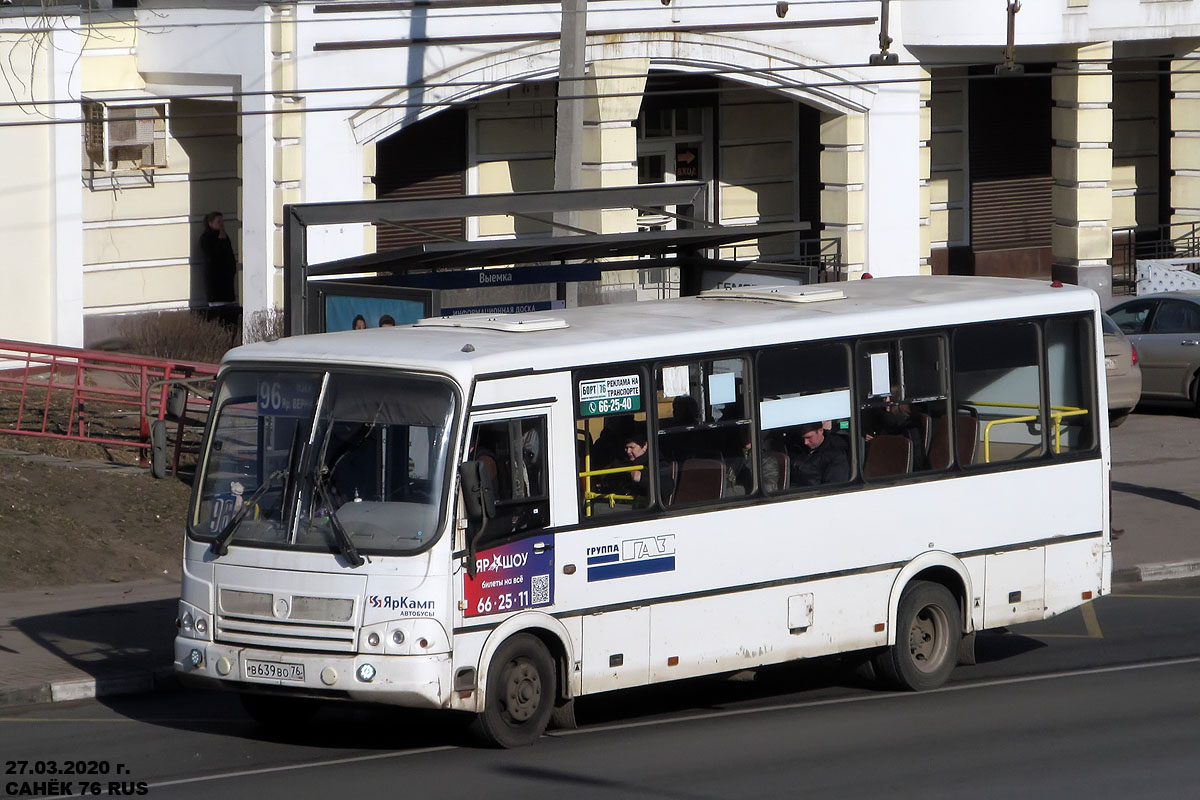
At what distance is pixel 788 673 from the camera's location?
13.5 metres

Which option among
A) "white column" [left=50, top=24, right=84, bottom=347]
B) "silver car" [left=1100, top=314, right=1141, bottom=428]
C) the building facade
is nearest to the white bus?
the building facade

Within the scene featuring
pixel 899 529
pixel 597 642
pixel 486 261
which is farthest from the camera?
pixel 486 261

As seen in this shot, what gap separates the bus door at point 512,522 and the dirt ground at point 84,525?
6441 millimetres

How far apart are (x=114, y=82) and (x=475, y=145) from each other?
19.2 feet

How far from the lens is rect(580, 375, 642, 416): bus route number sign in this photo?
1102 cm

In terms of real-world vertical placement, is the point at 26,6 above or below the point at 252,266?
above

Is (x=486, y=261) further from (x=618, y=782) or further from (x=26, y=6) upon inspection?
(x=26, y=6)

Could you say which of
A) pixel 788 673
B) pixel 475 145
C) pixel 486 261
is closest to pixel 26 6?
pixel 475 145

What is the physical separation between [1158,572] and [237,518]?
9.58 meters

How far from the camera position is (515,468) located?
10.7m

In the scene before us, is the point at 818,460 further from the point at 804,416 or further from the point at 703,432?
the point at 703,432

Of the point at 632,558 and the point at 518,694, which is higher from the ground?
the point at 632,558

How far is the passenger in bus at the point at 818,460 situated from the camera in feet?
39.3

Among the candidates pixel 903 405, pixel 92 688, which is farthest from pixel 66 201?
pixel 903 405
